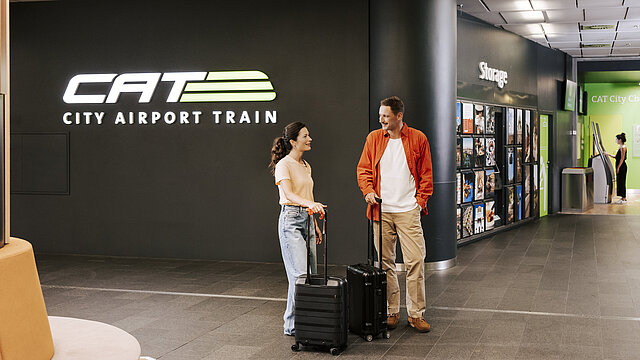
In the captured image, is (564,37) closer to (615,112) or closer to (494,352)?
(494,352)

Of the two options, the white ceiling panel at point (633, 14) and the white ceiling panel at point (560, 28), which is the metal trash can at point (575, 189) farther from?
the white ceiling panel at point (633, 14)

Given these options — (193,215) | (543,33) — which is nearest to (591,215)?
(543,33)

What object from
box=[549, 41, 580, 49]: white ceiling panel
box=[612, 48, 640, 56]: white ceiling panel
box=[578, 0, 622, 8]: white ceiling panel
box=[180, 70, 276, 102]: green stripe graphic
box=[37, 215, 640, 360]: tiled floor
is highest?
box=[612, 48, 640, 56]: white ceiling panel

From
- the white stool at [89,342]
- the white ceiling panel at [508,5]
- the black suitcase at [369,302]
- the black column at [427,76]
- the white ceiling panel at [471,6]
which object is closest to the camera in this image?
the white stool at [89,342]

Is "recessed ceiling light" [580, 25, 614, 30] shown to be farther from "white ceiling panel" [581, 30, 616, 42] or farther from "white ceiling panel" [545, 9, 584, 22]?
"white ceiling panel" [545, 9, 584, 22]

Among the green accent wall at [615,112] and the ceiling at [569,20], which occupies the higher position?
the ceiling at [569,20]

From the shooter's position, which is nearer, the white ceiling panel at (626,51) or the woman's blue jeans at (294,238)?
the woman's blue jeans at (294,238)

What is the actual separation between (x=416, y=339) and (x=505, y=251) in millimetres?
4413

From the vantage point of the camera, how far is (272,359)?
422 cm

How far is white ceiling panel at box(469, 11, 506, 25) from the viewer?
32.5 ft

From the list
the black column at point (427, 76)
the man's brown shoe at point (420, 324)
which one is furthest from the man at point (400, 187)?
the black column at point (427, 76)

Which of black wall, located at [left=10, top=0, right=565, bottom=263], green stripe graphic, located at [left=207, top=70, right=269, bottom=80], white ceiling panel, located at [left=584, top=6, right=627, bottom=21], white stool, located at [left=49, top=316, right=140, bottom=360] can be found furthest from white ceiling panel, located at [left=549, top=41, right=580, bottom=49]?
white stool, located at [left=49, top=316, right=140, bottom=360]

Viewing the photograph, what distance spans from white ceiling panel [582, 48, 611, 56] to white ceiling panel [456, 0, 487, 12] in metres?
5.32

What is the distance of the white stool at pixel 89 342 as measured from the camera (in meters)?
2.55
